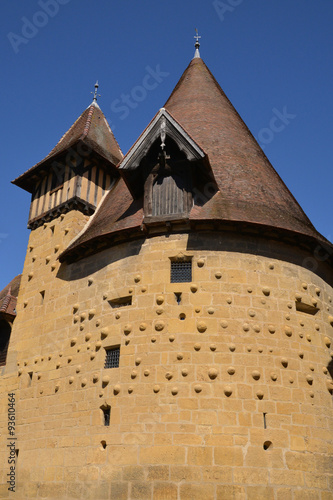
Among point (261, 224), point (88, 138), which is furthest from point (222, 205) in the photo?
point (88, 138)

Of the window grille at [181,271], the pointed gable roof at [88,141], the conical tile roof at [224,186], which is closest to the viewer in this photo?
the window grille at [181,271]

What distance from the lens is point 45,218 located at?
51.0 feet

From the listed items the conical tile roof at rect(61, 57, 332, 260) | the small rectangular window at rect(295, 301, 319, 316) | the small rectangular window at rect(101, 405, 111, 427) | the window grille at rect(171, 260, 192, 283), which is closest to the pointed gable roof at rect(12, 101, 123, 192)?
the conical tile roof at rect(61, 57, 332, 260)

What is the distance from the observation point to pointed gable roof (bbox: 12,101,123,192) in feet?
Answer: 51.3

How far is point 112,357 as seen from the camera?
445 inches

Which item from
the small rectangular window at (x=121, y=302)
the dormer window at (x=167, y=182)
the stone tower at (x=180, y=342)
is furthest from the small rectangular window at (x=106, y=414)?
the dormer window at (x=167, y=182)

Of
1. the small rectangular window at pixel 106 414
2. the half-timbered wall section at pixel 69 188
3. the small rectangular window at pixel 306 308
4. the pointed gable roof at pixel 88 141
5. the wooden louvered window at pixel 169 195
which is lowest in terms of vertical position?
the small rectangular window at pixel 106 414

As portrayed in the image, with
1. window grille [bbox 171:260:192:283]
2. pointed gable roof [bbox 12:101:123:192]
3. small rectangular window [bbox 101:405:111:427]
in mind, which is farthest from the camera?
pointed gable roof [bbox 12:101:123:192]

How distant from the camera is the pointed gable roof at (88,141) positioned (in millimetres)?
15641

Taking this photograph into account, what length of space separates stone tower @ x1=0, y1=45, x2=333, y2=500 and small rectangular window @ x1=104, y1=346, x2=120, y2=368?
0.16 feet

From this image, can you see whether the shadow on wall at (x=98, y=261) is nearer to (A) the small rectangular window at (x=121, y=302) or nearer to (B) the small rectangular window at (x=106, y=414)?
(A) the small rectangular window at (x=121, y=302)

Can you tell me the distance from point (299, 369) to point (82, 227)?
23.5 feet

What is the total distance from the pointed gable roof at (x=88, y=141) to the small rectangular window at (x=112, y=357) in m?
6.64

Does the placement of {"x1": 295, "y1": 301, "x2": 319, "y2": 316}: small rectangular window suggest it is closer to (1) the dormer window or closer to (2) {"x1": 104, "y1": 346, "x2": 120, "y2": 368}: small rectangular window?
(1) the dormer window
